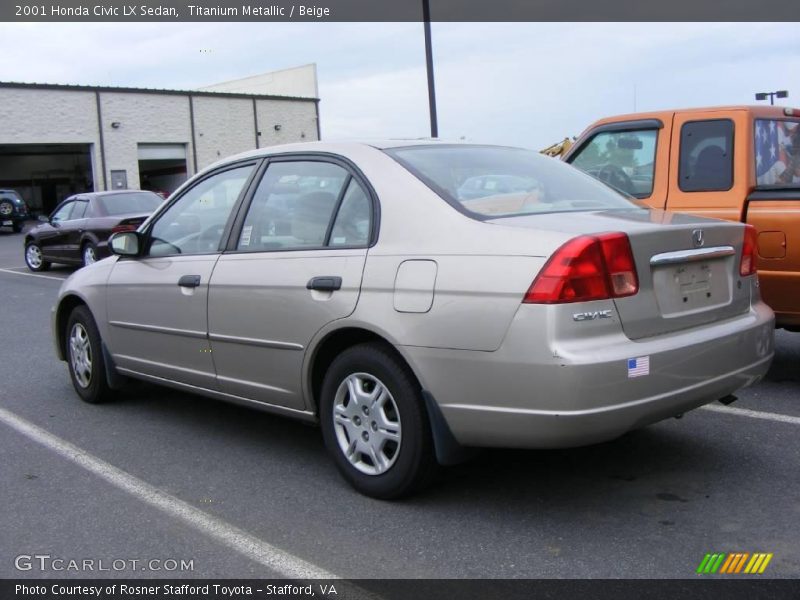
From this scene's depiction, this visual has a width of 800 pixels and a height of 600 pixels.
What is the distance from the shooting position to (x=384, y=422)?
3.73 meters

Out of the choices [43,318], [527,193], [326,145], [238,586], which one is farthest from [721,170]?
[43,318]

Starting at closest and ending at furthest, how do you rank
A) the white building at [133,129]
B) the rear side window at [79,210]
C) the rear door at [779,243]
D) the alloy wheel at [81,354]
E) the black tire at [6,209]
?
the rear door at [779,243]
the alloy wheel at [81,354]
the rear side window at [79,210]
the black tire at [6,209]
the white building at [133,129]

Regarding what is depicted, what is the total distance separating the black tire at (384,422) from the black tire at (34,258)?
14056 mm

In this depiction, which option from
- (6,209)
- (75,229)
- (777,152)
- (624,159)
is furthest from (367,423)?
(6,209)

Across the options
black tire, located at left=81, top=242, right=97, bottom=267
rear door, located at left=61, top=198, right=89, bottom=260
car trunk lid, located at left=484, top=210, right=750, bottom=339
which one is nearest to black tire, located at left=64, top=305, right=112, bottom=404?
car trunk lid, located at left=484, top=210, right=750, bottom=339

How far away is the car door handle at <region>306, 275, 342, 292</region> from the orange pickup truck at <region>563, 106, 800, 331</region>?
2.93 meters

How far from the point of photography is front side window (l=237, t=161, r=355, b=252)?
419cm

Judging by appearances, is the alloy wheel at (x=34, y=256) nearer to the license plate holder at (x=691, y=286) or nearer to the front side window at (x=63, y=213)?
the front side window at (x=63, y=213)

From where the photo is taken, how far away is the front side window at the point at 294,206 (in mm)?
4191

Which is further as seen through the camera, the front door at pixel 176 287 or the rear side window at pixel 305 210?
the front door at pixel 176 287

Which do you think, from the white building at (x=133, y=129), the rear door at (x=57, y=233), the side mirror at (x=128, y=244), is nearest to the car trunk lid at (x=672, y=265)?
the side mirror at (x=128, y=244)

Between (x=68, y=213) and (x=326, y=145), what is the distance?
41.4ft

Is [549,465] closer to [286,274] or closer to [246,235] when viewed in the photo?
[286,274]

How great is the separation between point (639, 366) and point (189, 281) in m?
2.60
